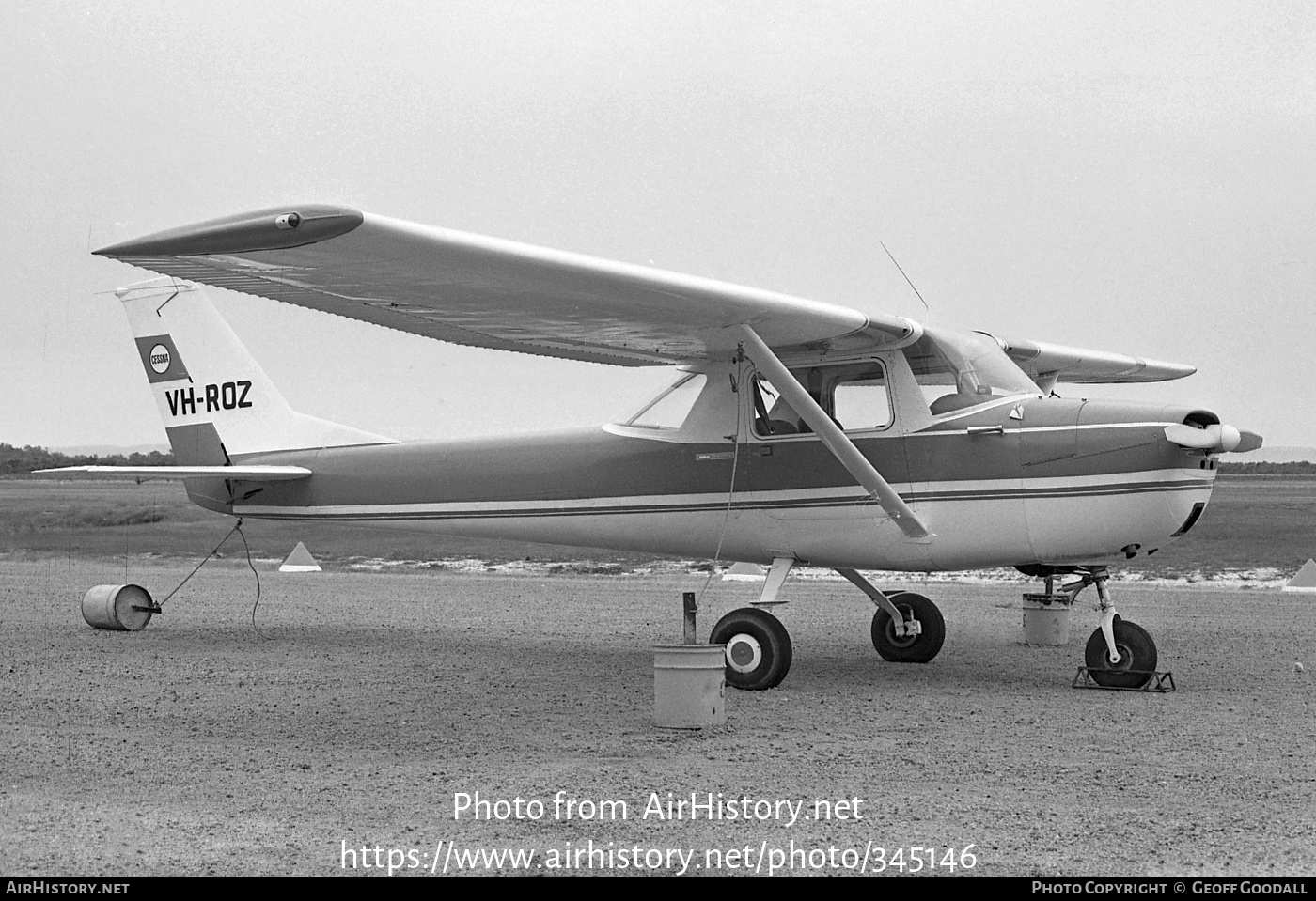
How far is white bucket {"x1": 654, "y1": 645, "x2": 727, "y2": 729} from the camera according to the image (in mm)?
7949

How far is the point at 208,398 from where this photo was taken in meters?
13.8

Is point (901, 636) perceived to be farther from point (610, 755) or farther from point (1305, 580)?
point (1305, 580)

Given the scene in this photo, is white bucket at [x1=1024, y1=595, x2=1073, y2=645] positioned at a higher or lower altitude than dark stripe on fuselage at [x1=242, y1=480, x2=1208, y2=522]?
lower

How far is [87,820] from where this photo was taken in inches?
219

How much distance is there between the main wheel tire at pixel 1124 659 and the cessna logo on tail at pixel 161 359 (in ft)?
30.7

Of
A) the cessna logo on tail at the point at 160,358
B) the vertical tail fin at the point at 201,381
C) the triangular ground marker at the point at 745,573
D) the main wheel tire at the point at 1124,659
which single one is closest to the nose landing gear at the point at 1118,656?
the main wheel tire at the point at 1124,659

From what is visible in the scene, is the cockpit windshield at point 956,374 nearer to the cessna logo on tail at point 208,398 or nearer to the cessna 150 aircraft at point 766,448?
the cessna 150 aircraft at point 766,448

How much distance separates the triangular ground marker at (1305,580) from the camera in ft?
67.4

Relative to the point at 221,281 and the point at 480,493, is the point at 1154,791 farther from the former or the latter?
the point at 480,493

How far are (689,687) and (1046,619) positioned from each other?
20.4 ft

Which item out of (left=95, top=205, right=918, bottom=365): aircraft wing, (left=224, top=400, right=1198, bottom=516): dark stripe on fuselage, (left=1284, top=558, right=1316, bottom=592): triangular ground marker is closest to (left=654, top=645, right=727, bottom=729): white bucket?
(left=95, top=205, right=918, bottom=365): aircraft wing

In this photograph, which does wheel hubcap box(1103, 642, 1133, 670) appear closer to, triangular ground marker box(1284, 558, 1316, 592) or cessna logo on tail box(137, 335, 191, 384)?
cessna logo on tail box(137, 335, 191, 384)

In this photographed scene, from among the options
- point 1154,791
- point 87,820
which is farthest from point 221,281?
point 1154,791

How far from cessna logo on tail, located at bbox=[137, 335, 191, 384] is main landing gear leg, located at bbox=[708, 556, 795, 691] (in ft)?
23.3
